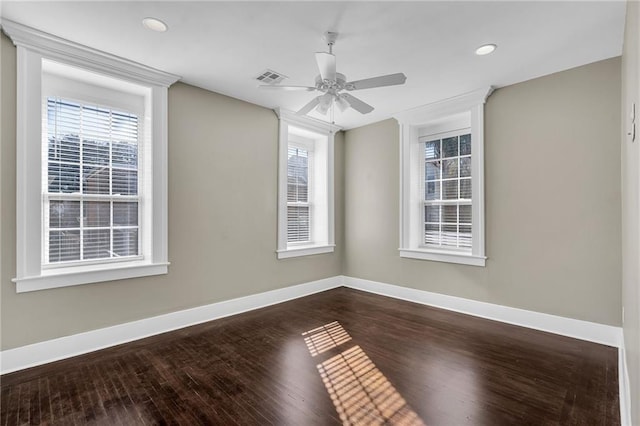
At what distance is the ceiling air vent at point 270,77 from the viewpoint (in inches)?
129

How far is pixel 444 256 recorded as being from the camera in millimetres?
4152

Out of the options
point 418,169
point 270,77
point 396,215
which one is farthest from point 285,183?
point 418,169

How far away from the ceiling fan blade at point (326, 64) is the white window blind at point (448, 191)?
8.00ft

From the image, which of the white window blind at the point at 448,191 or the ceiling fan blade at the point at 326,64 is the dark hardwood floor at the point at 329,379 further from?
the ceiling fan blade at the point at 326,64

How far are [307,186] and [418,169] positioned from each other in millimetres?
1821

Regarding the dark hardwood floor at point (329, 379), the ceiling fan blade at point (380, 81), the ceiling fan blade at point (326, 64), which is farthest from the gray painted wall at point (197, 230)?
the ceiling fan blade at point (380, 81)

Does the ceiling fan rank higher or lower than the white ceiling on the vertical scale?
lower

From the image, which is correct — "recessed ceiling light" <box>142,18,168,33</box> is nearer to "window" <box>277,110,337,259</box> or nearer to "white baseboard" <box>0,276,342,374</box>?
"window" <box>277,110,337,259</box>

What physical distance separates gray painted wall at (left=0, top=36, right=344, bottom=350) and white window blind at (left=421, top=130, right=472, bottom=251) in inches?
80.0

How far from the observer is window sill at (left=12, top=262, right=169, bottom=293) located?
257 cm

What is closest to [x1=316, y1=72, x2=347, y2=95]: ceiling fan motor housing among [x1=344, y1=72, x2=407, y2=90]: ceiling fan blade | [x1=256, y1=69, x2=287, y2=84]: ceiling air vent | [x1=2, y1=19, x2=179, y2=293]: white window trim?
[x1=344, y1=72, x2=407, y2=90]: ceiling fan blade

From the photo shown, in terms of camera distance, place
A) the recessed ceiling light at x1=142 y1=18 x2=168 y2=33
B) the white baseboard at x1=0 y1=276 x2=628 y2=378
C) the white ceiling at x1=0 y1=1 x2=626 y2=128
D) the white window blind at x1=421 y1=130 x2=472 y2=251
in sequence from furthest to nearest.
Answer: the white window blind at x1=421 y1=130 x2=472 y2=251 < the white baseboard at x1=0 y1=276 x2=628 y2=378 < the recessed ceiling light at x1=142 y1=18 x2=168 y2=33 < the white ceiling at x1=0 y1=1 x2=626 y2=128

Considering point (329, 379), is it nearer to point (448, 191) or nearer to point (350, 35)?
point (350, 35)

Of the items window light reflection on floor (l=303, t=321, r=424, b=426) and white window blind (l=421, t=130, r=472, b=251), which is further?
white window blind (l=421, t=130, r=472, b=251)
